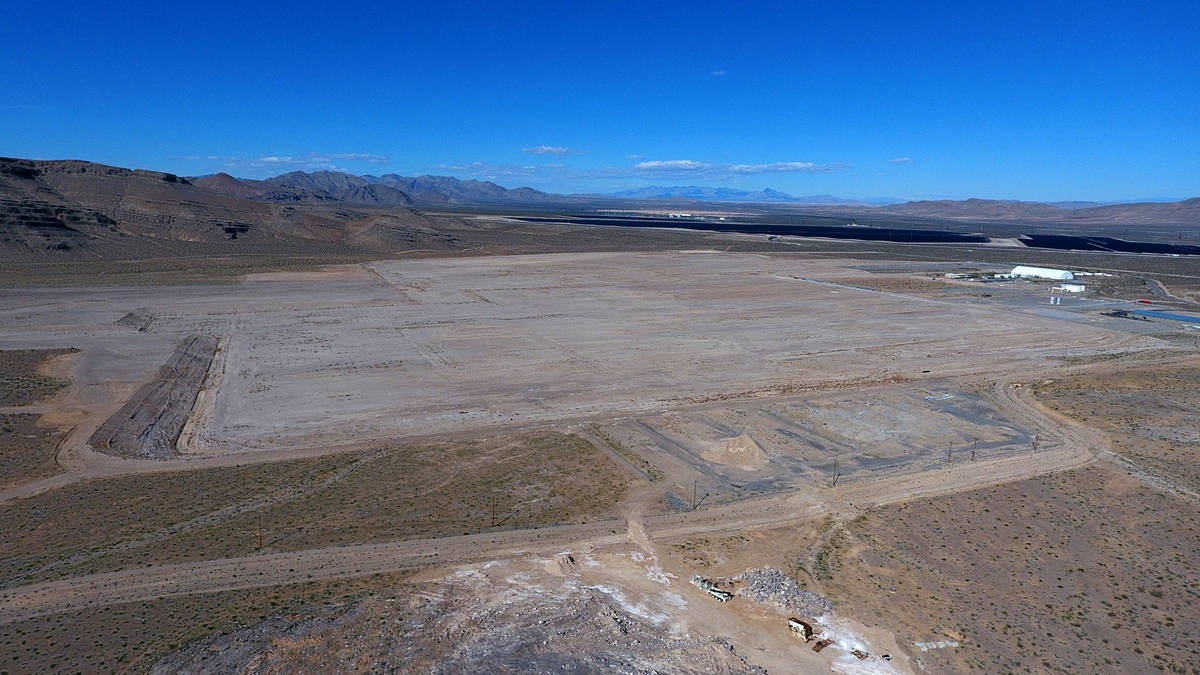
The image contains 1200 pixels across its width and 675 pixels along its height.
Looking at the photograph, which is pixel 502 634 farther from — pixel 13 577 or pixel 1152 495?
pixel 1152 495

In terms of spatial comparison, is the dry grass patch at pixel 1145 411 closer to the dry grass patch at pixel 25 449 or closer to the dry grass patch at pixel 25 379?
the dry grass patch at pixel 25 449

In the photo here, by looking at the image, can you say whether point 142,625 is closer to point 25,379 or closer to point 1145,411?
point 25,379

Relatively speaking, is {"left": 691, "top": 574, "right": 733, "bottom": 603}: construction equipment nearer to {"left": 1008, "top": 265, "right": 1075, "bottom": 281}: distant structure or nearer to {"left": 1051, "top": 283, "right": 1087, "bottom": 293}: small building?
{"left": 1051, "top": 283, "right": 1087, "bottom": 293}: small building

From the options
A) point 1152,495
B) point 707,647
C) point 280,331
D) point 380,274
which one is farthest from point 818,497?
point 380,274

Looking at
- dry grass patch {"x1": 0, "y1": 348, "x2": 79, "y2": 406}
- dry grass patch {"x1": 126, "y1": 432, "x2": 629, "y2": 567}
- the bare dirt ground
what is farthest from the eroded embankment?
dry grass patch {"x1": 126, "y1": 432, "x2": 629, "y2": 567}

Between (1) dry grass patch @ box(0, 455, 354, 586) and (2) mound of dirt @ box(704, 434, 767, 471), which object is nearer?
(1) dry grass patch @ box(0, 455, 354, 586)
